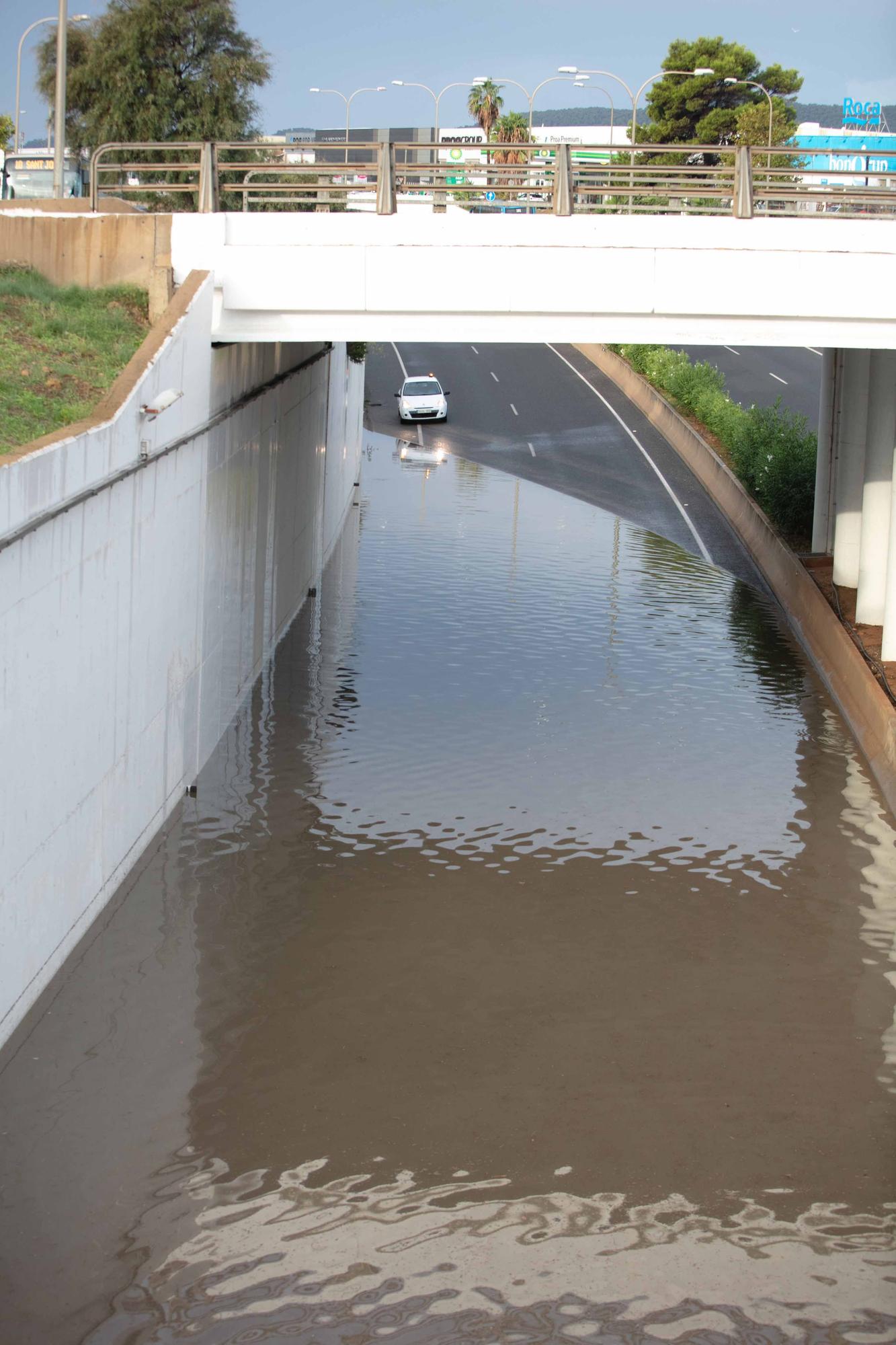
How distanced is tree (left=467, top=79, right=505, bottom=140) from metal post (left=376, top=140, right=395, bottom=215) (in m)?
82.8

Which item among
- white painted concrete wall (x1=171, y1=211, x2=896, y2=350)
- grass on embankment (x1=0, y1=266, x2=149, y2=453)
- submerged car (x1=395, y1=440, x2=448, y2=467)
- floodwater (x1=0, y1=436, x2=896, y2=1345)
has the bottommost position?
floodwater (x1=0, y1=436, x2=896, y2=1345)

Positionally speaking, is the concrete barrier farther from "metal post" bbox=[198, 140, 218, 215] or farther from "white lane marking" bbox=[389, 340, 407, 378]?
"metal post" bbox=[198, 140, 218, 215]

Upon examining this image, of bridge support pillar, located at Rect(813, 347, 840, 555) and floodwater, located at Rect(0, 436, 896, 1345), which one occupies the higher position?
bridge support pillar, located at Rect(813, 347, 840, 555)

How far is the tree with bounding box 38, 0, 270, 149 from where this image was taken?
37.3 meters

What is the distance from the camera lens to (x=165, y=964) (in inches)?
475

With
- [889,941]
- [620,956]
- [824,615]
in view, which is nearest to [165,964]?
[620,956]

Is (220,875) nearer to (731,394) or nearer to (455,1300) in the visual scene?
(455,1300)

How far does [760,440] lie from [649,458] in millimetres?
7134

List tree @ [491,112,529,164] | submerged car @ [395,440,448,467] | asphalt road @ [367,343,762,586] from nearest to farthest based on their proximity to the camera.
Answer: asphalt road @ [367,343,762,586] → submerged car @ [395,440,448,467] → tree @ [491,112,529,164]

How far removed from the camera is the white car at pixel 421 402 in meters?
44.2

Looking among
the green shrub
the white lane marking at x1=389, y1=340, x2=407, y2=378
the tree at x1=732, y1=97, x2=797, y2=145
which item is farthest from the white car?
the tree at x1=732, y1=97, x2=797, y2=145

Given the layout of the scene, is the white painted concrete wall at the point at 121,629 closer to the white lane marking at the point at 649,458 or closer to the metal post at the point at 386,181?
the metal post at the point at 386,181

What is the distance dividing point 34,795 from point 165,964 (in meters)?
2.58

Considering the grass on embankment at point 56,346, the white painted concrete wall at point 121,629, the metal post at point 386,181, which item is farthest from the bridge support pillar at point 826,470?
the grass on embankment at point 56,346
